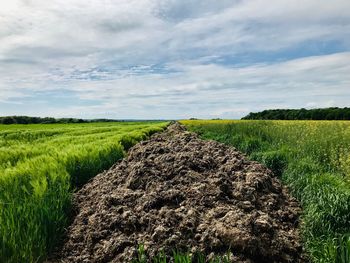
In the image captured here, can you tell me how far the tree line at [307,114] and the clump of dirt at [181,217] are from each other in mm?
52297

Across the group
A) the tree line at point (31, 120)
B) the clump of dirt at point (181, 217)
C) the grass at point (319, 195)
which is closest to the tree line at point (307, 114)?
the tree line at point (31, 120)

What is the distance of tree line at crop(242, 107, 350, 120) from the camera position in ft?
185

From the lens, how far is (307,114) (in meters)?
63.5

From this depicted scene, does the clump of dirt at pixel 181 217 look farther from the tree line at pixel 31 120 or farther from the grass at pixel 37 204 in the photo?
the tree line at pixel 31 120

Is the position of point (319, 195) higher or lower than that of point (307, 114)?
lower

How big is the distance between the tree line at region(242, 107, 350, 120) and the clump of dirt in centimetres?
5230

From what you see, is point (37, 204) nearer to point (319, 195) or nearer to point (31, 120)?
point (319, 195)

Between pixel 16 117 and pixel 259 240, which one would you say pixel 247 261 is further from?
pixel 16 117

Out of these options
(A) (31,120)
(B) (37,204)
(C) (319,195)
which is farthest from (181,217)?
(A) (31,120)

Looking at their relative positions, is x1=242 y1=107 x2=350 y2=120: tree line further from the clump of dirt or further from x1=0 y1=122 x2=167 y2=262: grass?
the clump of dirt

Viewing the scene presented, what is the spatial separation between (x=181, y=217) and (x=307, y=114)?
205 feet

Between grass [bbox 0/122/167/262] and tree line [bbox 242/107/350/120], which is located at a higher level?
tree line [bbox 242/107/350/120]

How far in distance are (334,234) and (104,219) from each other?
2972mm

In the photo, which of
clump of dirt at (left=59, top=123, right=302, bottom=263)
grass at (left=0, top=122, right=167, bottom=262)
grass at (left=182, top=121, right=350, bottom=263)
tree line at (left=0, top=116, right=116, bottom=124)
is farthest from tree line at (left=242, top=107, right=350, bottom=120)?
clump of dirt at (left=59, top=123, right=302, bottom=263)
